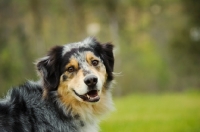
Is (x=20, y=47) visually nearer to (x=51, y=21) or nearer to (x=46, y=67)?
(x=51, y=21)

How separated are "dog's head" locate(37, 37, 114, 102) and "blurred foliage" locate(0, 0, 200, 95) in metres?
30.4

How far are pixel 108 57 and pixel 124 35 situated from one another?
41.4 meters

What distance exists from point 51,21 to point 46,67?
42.9 meters

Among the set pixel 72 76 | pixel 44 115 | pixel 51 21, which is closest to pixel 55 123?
pixel 44 115

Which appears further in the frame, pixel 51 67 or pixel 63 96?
pixel 51 67

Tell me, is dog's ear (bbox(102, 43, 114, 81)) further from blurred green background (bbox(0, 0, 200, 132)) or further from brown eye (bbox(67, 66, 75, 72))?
blurred green background (bbox(0, 0, 200, 132))

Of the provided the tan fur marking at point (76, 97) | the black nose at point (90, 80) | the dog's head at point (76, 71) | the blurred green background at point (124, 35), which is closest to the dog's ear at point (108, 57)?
the dog's head at point (76, 71)

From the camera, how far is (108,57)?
7.93 meters

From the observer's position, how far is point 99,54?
7.74 m

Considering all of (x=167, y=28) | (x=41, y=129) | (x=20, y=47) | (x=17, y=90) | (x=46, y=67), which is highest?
(x=167, y=28)

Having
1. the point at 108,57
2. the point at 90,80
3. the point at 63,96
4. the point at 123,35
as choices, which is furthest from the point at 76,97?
the point at 123,35

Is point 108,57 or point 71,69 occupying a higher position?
point 108,57

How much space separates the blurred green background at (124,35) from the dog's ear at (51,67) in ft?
97.4

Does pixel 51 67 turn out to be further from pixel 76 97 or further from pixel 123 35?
pixel 123 35
